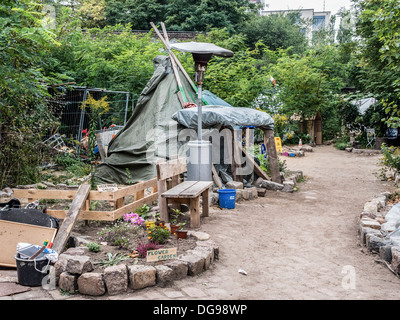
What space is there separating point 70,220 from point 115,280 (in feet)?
4.86

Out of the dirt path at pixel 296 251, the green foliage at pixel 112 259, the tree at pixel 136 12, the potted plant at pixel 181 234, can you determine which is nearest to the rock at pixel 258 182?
the dirt path at pixel 296 251

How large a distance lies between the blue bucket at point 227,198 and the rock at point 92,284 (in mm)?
3891

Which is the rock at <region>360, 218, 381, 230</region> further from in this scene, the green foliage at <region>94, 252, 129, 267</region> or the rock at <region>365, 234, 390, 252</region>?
the green foliage at <region>94, 252, 129, 267</region>

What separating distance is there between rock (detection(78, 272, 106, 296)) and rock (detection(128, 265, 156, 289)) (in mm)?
267

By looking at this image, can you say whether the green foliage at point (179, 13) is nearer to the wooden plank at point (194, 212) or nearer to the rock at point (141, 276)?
the wooden plank at point (194, 212)

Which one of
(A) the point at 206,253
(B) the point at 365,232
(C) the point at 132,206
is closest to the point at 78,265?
(A) the point at 206,253

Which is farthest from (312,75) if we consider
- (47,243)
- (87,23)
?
(47,243)

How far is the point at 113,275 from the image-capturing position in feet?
12.2

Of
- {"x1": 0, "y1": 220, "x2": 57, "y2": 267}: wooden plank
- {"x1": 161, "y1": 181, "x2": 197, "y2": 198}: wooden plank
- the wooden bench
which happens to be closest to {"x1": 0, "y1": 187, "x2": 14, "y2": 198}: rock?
{"x1": 0, "y1": 220, "x2": 57, "y2": 267}: wooden plank

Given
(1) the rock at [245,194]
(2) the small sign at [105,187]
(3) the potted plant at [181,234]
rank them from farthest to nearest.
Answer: (1) the rock at [245,194] → (2) the small sign at [105,187] → (3) the potted plant at [181,234]

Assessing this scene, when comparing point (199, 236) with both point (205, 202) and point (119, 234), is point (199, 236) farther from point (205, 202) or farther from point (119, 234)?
point (205, 202)

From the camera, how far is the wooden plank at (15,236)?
446 cm

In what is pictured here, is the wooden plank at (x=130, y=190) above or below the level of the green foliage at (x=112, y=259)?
above

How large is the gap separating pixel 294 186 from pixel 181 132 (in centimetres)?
297
